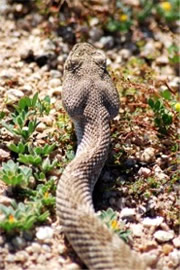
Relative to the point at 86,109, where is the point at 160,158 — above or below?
below

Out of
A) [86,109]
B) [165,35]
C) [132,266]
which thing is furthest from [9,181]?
[165,35]

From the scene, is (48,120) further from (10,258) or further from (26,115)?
(10,258)

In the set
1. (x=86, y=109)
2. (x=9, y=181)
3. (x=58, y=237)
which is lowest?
(x=58, y=237)

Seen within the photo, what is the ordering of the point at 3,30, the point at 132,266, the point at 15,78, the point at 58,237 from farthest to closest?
the point at 3,30 < the point at 15,78 < the point at 58,237 < the point at 132,266

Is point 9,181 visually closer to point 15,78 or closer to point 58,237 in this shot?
point 58,237

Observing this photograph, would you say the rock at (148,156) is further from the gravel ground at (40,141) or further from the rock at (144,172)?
the rock at (144,172)

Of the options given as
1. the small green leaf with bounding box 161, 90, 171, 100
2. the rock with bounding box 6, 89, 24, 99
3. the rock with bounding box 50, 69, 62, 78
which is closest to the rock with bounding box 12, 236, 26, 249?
the rock with bounding box 6, 89, 24, 99

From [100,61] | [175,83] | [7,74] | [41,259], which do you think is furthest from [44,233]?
[175,83]

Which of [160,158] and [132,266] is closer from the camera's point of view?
[132,266]
